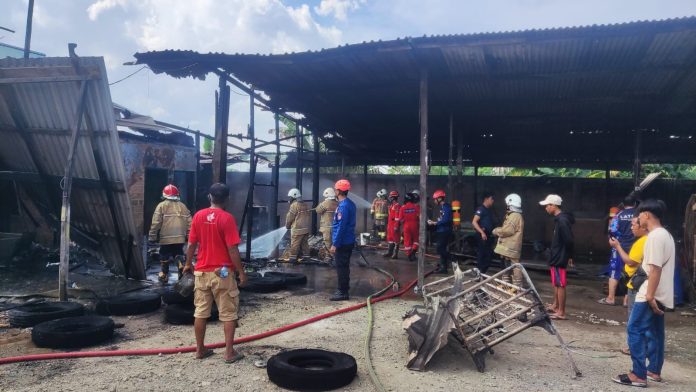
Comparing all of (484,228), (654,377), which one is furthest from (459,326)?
(484,228)

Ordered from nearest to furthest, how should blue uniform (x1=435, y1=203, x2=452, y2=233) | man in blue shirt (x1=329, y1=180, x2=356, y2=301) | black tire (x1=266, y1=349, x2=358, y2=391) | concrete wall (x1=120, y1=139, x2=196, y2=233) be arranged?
black tire (x1=266, y1=349, x2=358, y2=391)
man in blue shirt (x1=329, y1=180, x2=356, y2=301)
blue uniform (x1=435, y1=203, x2=452, y2=233)
concrete wall (x1=120, y1=139, x2=196, y2=233)

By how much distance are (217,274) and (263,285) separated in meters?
3.26

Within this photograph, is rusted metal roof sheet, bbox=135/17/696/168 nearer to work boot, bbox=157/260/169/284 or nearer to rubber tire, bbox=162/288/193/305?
work boot, bbox=157/260/169/284

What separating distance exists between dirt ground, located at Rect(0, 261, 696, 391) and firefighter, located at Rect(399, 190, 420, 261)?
18.4 feet

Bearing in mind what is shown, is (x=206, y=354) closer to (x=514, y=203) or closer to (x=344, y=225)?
(x=344, y=225)

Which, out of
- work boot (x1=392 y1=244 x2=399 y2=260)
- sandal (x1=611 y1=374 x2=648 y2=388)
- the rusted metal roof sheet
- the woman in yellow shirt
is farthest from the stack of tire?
work boot (x1=392 y1=244 x2=399 y2=260)

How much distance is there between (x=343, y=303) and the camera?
23.6 feet

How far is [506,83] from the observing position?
29.4 ft

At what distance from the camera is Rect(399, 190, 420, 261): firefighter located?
1233cm

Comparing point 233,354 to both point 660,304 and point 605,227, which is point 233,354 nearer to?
point 660,304

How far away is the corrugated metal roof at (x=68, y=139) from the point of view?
6.75 meters

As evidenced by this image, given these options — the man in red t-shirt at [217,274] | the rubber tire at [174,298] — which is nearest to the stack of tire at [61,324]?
the rubber tire at [174,298]

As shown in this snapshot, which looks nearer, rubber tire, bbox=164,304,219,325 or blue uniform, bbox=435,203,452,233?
rubber tire, bbox=164,304,219,325

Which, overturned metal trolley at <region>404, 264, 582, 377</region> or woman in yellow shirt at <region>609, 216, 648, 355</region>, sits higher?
woman in yellow shirt at <region>609, 216, 648, 355</region>
